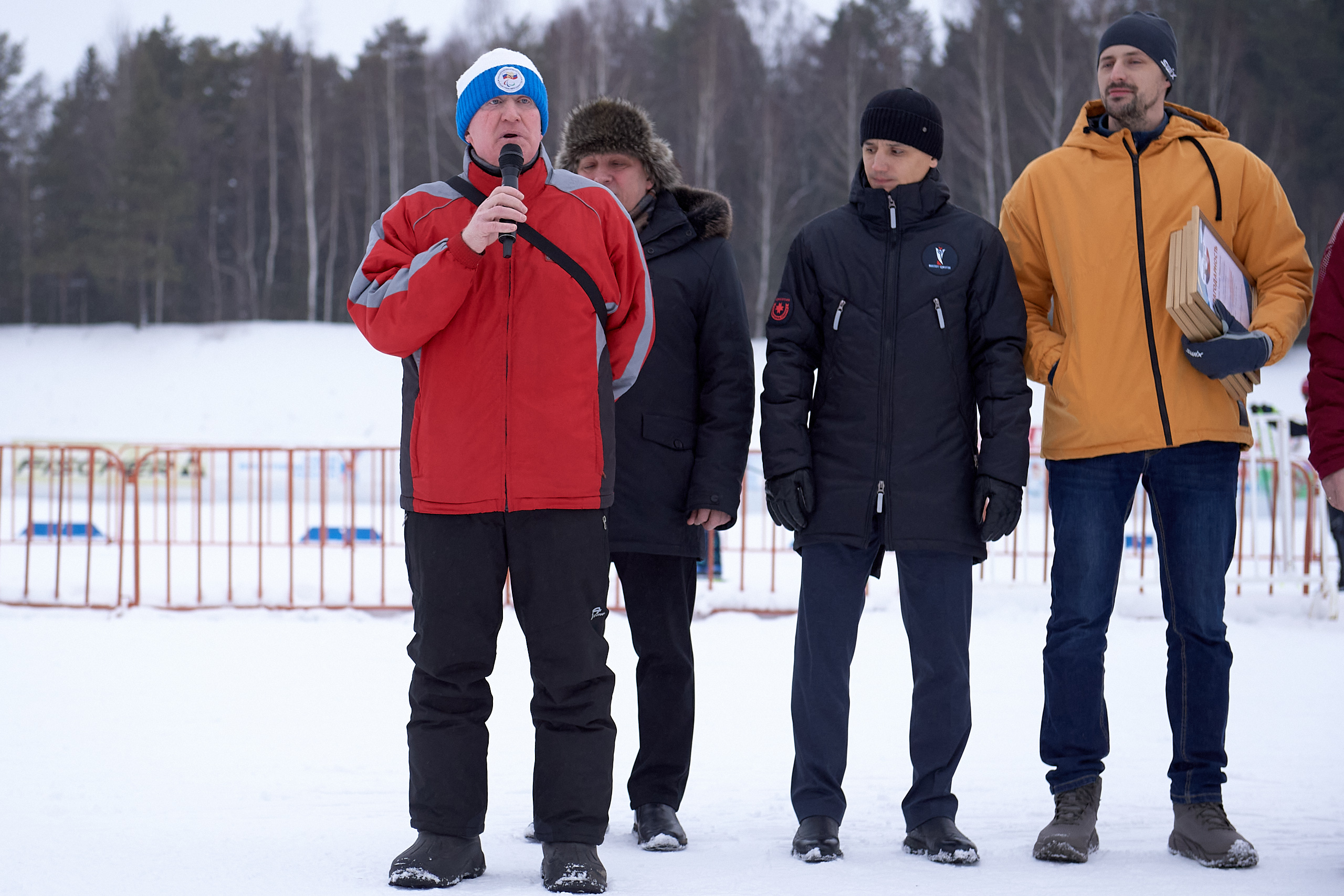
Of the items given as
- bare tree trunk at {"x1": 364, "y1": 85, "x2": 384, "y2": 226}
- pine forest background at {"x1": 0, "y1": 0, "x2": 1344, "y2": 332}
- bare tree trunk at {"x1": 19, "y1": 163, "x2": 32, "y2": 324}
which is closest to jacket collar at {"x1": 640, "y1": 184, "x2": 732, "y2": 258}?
pine forest background at {"x1": 0, "y1": 0, "x2": 1344, "y2": 332}

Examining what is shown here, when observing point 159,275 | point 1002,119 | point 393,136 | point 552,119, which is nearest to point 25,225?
point 159,275

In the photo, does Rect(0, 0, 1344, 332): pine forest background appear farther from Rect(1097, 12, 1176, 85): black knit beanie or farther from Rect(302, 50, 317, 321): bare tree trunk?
Rect(1097, 12, 1176, 85): black knit beanie

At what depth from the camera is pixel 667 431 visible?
2.85 metres

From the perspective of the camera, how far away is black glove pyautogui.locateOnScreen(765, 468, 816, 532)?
8.77ft

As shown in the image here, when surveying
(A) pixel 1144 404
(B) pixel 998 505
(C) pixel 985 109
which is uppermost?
(C) pixel 985 109

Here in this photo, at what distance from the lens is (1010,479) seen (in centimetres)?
261

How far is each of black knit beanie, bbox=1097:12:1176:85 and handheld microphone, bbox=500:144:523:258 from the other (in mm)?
1489

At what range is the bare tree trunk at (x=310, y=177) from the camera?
27641 mm

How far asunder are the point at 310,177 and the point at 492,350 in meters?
27.9

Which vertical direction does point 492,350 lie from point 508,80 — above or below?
below

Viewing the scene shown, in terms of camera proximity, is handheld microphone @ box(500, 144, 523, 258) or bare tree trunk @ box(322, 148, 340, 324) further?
bare tree trunk @ box(322, 148, 340, 324)

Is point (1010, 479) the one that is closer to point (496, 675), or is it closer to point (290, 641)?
point (496, 675)

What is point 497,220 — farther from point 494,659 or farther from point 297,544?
point 297,544

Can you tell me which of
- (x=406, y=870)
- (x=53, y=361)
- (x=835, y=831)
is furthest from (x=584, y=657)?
(x=53, y=361)
